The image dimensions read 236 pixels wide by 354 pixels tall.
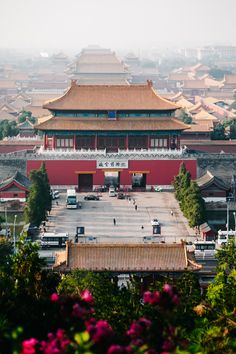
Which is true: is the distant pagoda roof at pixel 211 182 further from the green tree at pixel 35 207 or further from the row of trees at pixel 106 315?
the row of trees at pixel 106 315

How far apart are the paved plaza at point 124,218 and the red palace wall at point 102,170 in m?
0.96

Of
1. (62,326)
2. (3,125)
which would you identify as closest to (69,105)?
(3,125)

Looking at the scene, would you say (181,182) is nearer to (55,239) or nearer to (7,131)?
(55,239)

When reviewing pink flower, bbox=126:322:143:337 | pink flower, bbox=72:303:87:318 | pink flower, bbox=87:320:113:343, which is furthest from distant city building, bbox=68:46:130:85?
pink flower, bbox=87:320:113:343

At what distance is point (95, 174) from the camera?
34.5m

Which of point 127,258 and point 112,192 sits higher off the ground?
point 112,192

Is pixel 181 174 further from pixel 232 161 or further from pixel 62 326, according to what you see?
pixel 62 326

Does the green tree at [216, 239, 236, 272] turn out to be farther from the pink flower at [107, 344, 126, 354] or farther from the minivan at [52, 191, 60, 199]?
the minivan at [52, 191, 60, 199]

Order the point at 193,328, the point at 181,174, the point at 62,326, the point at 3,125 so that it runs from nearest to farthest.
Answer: the point at 62,326 → the point at 193,328 → the point at 181,174 → the point at 3,125

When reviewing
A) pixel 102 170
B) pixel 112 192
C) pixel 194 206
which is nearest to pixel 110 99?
pixel 102 170

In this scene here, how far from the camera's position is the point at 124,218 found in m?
29.4

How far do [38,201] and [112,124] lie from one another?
758 cm

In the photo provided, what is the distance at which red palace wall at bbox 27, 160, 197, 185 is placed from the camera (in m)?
34.3

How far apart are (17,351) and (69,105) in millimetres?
26499
